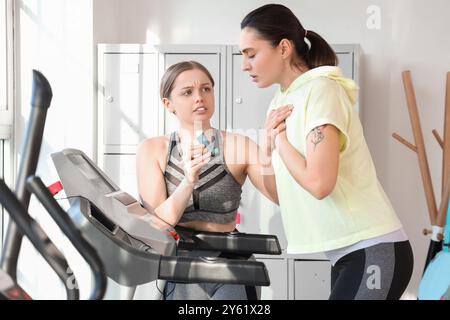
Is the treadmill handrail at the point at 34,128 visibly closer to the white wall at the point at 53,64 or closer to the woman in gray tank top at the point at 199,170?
the woman in gray tank top at the point at 199,170

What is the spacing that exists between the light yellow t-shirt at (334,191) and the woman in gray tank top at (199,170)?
12.6 inches

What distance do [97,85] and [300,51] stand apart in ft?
7.36

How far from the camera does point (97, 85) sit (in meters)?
3.91

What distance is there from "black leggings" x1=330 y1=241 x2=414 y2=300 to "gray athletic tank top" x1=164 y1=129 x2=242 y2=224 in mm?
480

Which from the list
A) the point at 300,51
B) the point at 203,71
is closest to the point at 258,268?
the point at 300,51

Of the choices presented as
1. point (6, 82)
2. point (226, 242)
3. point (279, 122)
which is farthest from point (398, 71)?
point (279, 122)

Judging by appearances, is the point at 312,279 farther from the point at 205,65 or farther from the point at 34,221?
the point at 34,221

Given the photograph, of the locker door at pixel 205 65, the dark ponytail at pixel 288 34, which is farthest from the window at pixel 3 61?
the dark ponytail at pixel 288 34

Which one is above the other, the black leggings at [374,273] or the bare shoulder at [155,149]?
the bare shoulder at [155,149]

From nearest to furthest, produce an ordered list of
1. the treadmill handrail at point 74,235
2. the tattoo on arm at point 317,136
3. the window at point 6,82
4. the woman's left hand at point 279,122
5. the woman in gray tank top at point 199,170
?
the treadmill handrail at point 74,235, the tattoo on arm at point 317,136, the woman's left hand at point 279,122, the woman in gray tank top at point 199,170, the window at point 6,82

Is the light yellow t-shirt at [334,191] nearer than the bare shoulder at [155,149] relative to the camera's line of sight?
Yes

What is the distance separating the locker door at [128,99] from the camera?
12.8ft

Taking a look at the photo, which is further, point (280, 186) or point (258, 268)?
point (280, 186)

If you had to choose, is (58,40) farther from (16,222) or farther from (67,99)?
(16,222)
